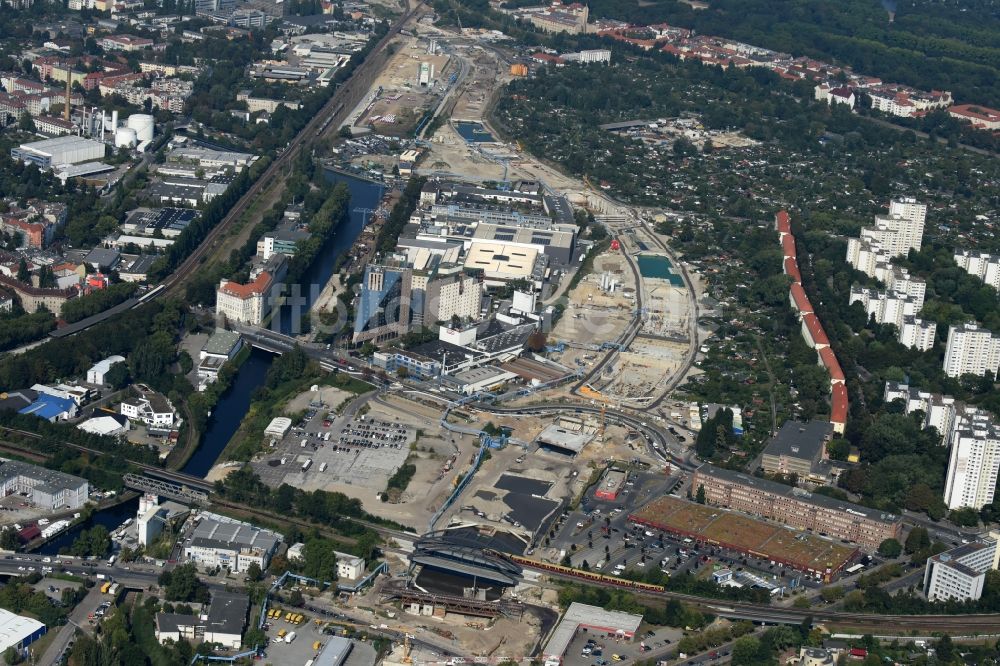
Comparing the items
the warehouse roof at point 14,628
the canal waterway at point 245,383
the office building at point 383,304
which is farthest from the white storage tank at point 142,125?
the warehouse roof at point 14,628

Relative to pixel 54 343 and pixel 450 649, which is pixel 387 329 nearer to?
pixel 54 343

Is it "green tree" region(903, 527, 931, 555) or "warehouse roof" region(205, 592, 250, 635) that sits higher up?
"green tree" region(903, 527, 931, 555)

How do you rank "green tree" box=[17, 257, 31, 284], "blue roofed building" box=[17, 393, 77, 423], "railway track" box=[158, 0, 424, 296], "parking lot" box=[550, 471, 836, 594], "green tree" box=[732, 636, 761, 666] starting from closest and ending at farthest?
"green tree" box=[732, 636, 761, 666] < "parking lot" box=[550, 471, 836, 594] < "blue roofed building" box=[17, 393, 77, 423] < "green tree" box=[17, 257, 31, 284] < "railway track" box=[158, 0, 424, 296]

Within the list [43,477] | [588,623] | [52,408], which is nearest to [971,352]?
[588,623]

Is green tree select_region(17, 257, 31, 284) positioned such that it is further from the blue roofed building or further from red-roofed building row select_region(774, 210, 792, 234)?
red-roofed building row select_region(774, 210, 792, 234)

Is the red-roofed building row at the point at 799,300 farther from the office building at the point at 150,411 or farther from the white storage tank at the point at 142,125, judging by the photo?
the white storage tank at the point at 142,125

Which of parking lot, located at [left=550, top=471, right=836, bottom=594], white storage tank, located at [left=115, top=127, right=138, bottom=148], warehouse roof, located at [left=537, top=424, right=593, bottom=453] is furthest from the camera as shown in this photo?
Result: white storage tank, located at [left=115, top=127, right=138, bottom=148]

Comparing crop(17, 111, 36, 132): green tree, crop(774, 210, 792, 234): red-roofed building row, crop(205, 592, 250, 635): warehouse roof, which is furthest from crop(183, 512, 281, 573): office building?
crop(17, 111, 36, 132): green tree

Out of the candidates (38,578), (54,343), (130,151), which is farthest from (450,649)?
(130,151)
